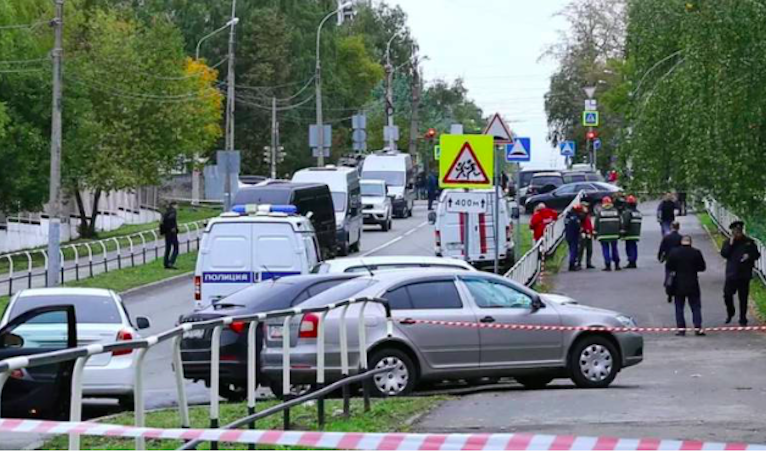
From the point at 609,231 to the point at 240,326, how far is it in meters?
21.4

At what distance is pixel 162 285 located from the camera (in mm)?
37812

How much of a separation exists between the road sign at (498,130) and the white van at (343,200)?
60.2ft

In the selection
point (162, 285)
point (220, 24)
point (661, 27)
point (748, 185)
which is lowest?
point (162, 285)

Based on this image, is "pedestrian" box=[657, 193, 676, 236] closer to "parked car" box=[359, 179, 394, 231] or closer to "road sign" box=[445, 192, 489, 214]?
"road sign" box=[445, 192, 489, 214]

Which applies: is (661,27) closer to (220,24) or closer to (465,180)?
(465,180)

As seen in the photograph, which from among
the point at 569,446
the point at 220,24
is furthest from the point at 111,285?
the point at 220,24

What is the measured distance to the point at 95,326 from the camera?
17.5 metres

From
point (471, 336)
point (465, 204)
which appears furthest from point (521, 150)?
point (471, 336)

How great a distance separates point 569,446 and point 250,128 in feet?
275

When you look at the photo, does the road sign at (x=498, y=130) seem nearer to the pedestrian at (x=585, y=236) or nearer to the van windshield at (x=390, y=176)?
the pedestrian at (x=585, y=236)

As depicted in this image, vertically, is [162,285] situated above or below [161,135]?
below

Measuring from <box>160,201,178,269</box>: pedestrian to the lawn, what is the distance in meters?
25.3

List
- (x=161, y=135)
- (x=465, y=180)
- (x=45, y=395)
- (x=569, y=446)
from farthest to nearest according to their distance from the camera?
(x=161, y=135) → (x=465, y=180) → (x=45, y=395) → (x=569, y=446)

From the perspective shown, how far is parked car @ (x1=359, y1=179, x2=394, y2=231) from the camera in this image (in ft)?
188
